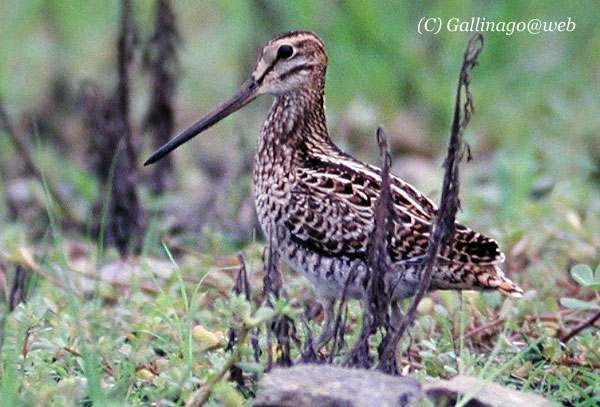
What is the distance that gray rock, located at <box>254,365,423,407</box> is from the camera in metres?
3.12

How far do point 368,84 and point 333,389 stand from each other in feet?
16.4

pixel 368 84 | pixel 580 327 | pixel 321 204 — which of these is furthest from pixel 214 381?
pixel 368 84

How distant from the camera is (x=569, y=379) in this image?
13.0 ft

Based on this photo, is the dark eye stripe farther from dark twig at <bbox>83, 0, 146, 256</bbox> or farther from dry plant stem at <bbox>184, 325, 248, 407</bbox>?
dry plant stem at <bbox>184, 325, 248, 407</bbox>

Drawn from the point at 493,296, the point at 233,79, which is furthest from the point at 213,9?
the point at 493,296

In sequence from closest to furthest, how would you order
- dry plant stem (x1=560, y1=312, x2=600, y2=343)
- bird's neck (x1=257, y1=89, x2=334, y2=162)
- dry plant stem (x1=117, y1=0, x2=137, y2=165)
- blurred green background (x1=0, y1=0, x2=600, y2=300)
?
1. dry plant stem (x1=560, y1=312, x2=600, y2=343)
2. bird's neck (x1=257, y1=89, x2=334, y2=162)
3. dry plant stem (x1=117, y1=0, x2=137, y2=165)
4. blurred green background (x1=0, y1=0, x2=600, y2=300)

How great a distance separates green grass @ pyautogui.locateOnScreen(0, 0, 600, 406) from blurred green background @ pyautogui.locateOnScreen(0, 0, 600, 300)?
14 mm

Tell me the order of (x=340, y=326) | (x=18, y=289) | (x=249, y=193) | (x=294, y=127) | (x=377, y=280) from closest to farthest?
(x=377, y=280), (x=340, y=326), (x=18, y=289), (x=294, y=127), (x=249, y=193)

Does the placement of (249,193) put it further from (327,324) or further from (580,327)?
(580,327)

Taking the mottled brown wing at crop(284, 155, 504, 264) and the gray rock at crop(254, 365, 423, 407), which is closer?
the gray rock at crop(254, 365, 423, 407)

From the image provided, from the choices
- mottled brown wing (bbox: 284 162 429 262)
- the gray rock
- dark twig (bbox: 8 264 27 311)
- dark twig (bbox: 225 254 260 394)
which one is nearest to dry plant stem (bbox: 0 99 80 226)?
dark twig (bbox: 8 264 27 311)

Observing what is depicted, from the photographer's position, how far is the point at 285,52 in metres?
4.76

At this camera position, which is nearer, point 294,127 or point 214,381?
point 214,381

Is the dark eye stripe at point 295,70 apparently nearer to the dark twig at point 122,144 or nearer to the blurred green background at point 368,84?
the dark twig at point 122,144
